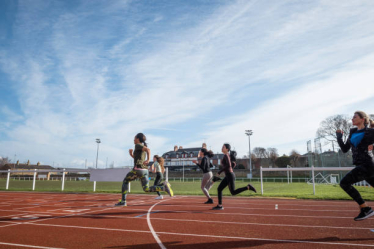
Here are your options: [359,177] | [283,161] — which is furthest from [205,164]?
[283,161]

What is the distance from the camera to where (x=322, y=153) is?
94.0ft

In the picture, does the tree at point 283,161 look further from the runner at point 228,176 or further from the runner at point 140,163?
the runner at point 140,163

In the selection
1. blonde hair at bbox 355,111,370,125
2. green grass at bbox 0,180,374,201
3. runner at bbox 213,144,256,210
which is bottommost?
green grass at bbox 0,180,374,201

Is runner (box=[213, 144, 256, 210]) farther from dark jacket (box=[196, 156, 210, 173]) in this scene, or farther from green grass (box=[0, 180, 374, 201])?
green grass (box=[0, 180, 374, 201])

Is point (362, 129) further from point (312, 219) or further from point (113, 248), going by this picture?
point (113, 248)

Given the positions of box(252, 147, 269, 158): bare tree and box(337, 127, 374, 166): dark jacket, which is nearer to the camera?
box(337, 127, 374, 166): dark jacket

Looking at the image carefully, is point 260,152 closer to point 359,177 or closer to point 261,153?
point 261,153

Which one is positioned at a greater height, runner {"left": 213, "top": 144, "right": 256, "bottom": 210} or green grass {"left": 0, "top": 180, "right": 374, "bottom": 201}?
runner {"left": 213, "top": 144, "right": 256, "bottom": 210}

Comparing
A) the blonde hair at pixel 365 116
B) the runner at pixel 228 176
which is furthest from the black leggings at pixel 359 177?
the runner at pixel 228 176

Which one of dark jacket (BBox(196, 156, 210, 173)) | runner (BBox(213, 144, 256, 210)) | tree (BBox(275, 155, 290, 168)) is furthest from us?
tree (BBox(275, 155, 290, 168))

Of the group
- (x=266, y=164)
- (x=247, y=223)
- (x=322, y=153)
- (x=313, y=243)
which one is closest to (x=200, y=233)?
(x=247, y=223)

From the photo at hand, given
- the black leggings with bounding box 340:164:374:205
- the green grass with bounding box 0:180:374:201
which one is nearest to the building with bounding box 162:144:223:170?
the green grass with bounding box 0:180:374:201

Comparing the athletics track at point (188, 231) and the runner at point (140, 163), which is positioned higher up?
the runner at point (140, 163)

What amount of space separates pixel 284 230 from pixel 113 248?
11.3 feet
